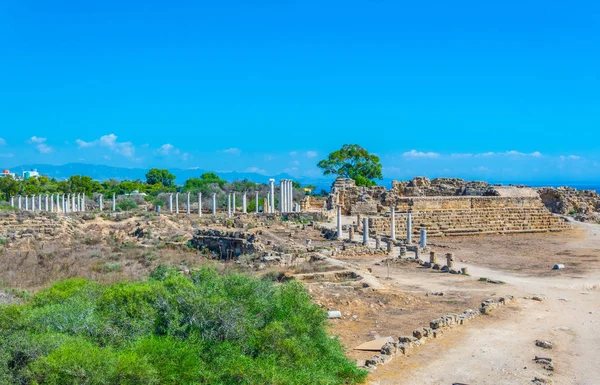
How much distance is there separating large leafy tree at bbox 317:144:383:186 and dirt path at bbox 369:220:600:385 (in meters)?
44.4

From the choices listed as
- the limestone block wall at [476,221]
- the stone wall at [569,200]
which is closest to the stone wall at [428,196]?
the limestone block wall at [476,221]

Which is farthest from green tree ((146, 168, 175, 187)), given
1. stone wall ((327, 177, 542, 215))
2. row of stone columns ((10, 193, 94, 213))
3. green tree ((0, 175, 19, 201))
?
stone wall ((327, 177, 542, 215))

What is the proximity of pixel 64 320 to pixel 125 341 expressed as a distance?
89cm

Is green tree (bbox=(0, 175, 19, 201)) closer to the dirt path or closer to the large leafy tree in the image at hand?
the large leafy tree

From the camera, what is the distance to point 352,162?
59281 millimetres

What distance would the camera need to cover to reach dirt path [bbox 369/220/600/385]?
27.0ft

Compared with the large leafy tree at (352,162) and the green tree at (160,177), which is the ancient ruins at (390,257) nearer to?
the large leafy tree at (352,162)

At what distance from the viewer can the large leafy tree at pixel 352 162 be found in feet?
192

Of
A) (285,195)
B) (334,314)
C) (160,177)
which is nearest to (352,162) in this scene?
(285,195)

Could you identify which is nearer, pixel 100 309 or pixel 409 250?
pixel 100 309

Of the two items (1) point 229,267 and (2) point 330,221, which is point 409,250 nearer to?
(1) point 229,267

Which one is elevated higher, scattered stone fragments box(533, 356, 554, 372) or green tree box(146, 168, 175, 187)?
green tree box(146, 168, 175, 187)

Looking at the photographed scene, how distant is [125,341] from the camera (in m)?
6.87

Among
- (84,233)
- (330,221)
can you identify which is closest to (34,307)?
(84,233)
